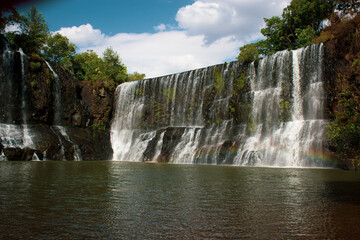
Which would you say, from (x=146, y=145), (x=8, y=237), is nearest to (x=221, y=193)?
(x=8, y=237)

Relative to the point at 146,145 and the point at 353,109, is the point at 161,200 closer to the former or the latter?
the point at 353,109

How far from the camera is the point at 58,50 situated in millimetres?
56625

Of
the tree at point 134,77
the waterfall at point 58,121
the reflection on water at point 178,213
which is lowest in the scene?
the reflection on water at point 178,213

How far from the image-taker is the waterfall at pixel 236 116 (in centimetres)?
2258

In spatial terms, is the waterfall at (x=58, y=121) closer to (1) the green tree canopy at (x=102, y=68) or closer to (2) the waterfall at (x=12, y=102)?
(2) the waterfall at (x=12, y=102)

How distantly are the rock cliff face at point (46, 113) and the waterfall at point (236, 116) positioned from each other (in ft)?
9.29

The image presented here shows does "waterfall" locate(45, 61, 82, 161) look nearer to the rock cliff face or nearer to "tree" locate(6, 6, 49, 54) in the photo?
the rock cliff face

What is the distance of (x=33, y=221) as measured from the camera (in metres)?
4.88

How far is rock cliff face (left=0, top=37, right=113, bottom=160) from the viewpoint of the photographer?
93.6ft

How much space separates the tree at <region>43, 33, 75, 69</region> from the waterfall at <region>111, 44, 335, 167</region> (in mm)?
24010

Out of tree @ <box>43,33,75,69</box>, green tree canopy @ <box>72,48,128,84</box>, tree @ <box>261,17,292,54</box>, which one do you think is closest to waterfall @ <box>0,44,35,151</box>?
green tree canopy @ <box>72,48,128,84</box>

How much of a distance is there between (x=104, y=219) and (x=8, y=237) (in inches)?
57.5

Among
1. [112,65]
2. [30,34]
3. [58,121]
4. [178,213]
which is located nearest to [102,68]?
[112,65]

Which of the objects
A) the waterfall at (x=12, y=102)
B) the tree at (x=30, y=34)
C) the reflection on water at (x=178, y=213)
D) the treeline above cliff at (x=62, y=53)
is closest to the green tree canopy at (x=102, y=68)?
the treeline above cliff at (x=62, y=53)
